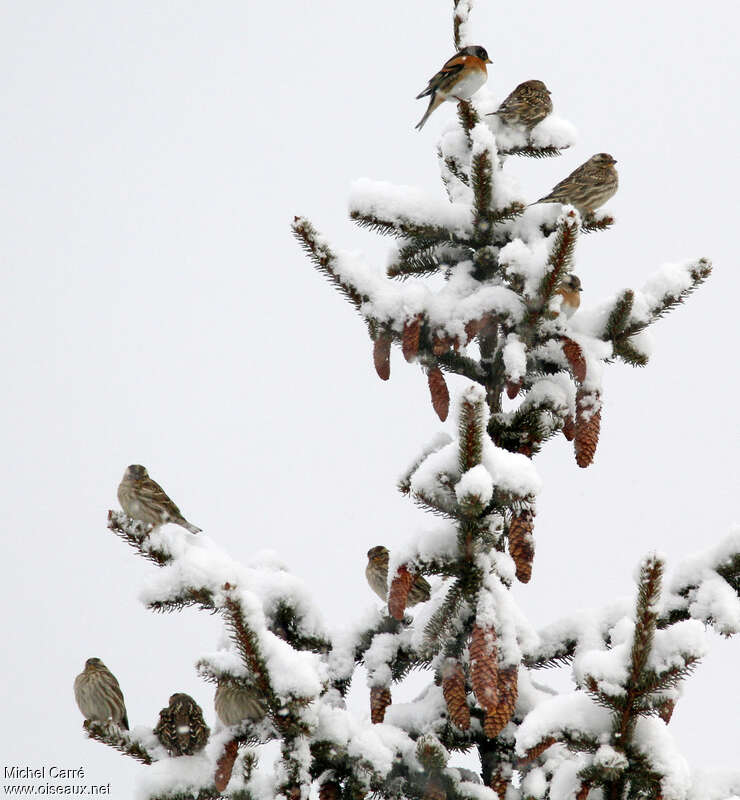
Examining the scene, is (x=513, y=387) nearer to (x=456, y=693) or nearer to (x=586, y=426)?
(x=586, y=426)

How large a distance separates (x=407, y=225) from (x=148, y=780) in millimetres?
2033

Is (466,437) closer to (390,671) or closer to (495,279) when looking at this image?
(390,671)

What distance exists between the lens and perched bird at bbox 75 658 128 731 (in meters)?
4.16

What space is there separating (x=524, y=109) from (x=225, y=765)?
3050mm

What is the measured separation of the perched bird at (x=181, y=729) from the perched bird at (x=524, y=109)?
2743 mm

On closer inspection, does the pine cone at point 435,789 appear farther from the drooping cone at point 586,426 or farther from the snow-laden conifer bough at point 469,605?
the drooping cone at point 586,426

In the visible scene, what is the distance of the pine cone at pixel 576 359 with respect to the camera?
131 inches

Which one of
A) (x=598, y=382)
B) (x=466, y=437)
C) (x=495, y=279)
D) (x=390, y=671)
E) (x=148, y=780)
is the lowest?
(x=148, y=780)

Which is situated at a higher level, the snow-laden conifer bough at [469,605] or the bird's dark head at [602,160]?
the bird's dark head at [602,160]

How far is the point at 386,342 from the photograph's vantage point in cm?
356

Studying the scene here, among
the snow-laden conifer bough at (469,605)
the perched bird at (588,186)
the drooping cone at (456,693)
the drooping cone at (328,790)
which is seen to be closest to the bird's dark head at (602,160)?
the perched bird at (588,186)

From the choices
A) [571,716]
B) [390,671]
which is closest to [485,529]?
[571,716]

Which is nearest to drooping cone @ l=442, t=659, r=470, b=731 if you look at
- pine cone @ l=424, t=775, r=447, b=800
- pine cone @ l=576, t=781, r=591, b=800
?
pine cone @ l=424, t=775, r=447, b=800

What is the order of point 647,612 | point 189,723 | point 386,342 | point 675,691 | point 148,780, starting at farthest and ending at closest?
1. point 386,342
2. point 189,723
3. point 148,780
4. point 675,691
5. point 647,612
